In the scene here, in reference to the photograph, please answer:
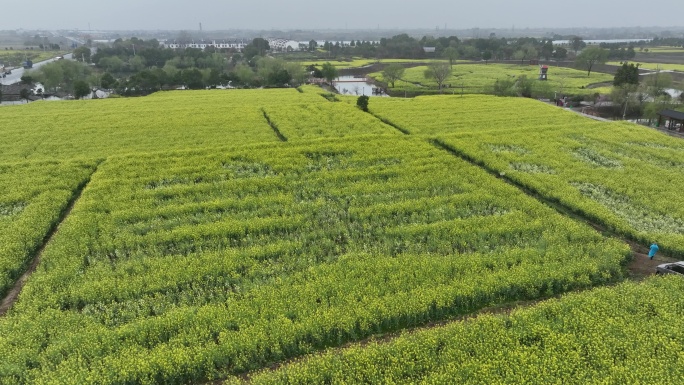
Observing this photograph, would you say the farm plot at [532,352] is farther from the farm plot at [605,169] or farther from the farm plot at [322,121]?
the farm plot at [322,121]

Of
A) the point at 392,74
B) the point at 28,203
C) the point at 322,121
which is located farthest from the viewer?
the point at 392,74

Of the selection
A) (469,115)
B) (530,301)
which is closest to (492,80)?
(469,115)

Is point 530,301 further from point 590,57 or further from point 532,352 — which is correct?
point 590,57

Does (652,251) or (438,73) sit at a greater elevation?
(438,73)

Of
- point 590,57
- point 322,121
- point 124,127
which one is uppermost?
point 590,57

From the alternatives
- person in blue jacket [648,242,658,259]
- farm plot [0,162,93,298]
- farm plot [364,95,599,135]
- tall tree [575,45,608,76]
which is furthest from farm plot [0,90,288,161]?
tall tree [575,45,608,76]

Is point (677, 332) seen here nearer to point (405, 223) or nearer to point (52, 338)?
point (405, 223)

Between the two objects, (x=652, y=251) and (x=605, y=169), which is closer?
(x=652, y=251)

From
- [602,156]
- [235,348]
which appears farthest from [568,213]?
[235,348]
